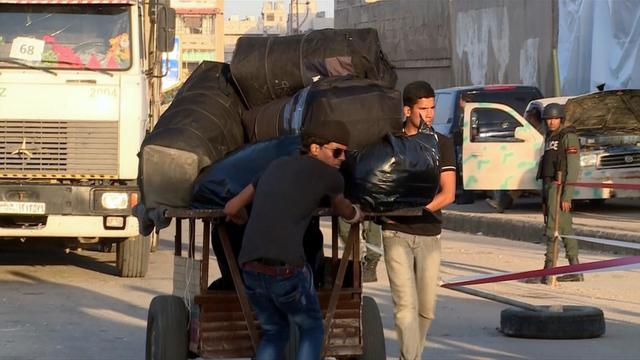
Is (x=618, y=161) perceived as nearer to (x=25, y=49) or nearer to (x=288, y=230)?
(x=25, y=49)

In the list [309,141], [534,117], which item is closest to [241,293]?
[309,141]

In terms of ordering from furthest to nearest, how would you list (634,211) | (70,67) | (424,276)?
(634,211) → (70,67) → (424,276)

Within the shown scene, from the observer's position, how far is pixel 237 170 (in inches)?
279

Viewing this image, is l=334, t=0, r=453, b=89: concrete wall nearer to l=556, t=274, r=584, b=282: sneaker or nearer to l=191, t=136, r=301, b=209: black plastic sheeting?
l=556, t=274, r=584, b=282: sneaker

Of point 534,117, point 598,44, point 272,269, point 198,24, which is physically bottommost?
point 272,269

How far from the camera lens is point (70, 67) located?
43.9 ft

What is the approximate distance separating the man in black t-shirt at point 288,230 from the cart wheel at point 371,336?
85 cm

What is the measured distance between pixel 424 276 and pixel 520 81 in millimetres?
27199

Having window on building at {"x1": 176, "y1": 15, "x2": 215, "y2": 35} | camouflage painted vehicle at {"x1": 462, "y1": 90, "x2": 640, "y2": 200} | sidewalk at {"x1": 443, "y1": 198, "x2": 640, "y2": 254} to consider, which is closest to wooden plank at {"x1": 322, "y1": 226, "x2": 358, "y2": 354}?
sidewalk at {"x1": 443, "y1": 198, "x2": 640, "y2": 254}

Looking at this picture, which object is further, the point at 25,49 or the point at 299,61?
the point at 25,49

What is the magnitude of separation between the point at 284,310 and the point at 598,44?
76.6 ft

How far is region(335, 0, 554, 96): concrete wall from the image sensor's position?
33438mm

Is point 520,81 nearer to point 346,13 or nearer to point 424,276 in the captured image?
point 346,13

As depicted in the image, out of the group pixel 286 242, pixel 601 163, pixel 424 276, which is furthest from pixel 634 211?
pixel 286 242
